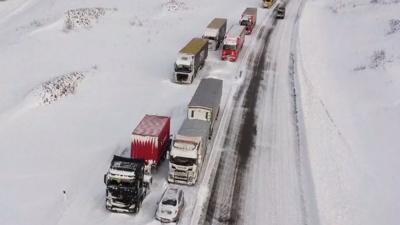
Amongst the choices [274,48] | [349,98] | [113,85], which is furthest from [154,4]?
[349,98]

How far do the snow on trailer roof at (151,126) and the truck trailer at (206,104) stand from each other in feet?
10.4

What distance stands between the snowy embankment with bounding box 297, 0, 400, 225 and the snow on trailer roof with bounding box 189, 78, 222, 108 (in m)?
7.67

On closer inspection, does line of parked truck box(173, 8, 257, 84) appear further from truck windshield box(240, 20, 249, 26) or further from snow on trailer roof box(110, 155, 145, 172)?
snow on trailer roof box(110, 155, 145, 172)

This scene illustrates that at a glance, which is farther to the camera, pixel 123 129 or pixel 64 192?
pixel 123 129

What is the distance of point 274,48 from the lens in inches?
2441

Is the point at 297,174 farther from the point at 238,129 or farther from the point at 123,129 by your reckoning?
the point at 123,129

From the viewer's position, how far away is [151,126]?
106ft

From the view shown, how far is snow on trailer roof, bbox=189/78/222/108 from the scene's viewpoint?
36647mm

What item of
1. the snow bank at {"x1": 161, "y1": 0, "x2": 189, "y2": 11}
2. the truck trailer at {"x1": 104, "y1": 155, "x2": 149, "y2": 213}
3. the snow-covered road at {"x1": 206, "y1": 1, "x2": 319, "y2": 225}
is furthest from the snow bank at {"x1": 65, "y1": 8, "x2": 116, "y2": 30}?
the truck trailer at {"x1": 104, "y1": 155, "x2": 149, "y2": 213}

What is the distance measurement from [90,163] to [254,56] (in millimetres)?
31126

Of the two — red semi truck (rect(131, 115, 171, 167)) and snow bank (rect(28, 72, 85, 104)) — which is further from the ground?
red semi truck (rect(131, 115, 171, 167))

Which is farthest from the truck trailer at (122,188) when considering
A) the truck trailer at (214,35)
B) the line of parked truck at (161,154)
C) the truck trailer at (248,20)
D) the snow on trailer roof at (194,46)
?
the truck trailer at (248,20)

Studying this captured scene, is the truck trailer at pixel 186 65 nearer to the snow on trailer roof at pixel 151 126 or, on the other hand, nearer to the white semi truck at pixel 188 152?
the white semi truck at pixel 188 152

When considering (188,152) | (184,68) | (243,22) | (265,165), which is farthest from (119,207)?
(243,22)
